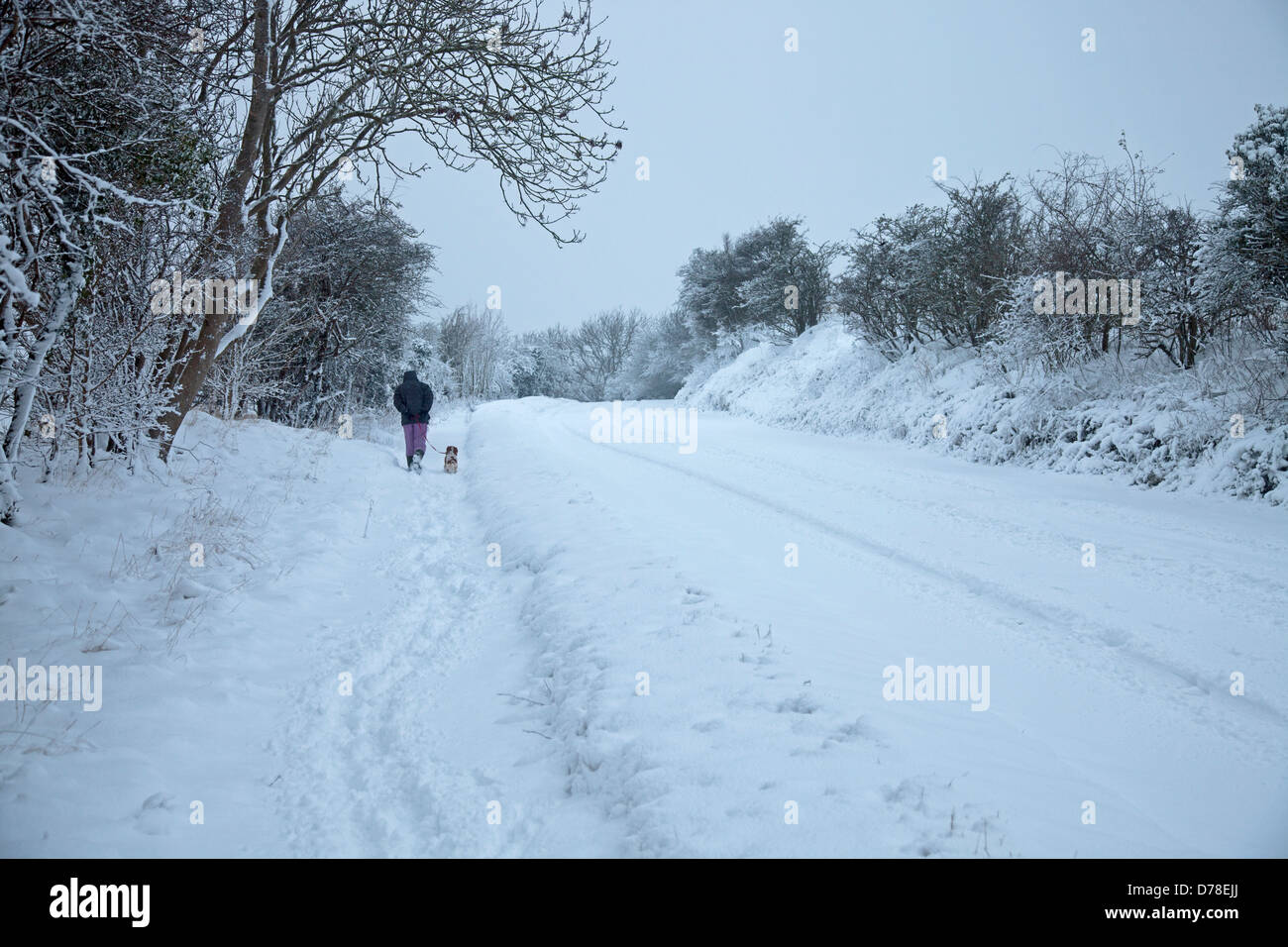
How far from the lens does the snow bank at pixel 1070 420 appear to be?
287 inches

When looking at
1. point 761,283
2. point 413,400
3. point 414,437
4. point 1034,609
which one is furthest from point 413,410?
point 761,283

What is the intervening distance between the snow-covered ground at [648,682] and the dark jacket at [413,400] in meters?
5.26

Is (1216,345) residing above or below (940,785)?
above

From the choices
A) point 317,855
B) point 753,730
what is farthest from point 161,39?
point 753,730

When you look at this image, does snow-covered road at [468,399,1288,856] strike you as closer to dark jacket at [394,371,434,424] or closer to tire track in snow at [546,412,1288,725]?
tire track in snow at [546,412,1288,725]

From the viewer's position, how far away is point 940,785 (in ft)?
8.05

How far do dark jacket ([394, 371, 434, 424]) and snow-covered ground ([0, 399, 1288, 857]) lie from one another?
526 centimetres

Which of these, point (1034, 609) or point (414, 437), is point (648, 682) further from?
point (414, 437)

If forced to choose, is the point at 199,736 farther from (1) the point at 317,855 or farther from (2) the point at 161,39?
(2) the point at 161,39

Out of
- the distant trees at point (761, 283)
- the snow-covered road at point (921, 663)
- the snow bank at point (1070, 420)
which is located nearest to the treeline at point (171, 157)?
the snow-covered road at point (921, 663)

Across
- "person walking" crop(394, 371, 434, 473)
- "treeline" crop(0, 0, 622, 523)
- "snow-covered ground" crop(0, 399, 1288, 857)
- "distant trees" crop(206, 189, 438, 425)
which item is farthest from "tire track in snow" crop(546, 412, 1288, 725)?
"distant trees" crop(206, 189, 438, 425)

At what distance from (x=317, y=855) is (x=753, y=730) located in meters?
1.90

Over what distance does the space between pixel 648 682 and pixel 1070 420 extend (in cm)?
965

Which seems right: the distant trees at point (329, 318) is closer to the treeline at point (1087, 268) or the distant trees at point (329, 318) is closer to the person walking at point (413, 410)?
the person walking at point (413, 410)
